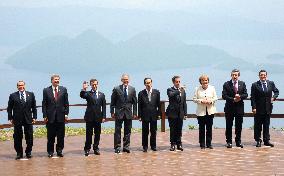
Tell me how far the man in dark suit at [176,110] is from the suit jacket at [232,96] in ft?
3.27

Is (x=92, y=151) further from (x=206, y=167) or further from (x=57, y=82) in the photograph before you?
(x=206, y=167)

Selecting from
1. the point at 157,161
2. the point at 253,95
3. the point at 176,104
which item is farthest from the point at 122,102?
the point at 253,95

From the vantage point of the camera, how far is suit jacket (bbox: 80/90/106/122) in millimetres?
12703

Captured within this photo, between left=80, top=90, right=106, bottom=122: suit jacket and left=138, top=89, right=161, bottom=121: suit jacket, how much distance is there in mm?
895

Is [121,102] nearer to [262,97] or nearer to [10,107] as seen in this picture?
[10,107]

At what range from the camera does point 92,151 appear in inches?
527

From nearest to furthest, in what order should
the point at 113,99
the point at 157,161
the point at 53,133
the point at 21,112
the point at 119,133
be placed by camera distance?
the point at 157,161 → the point at 21,112 → the point at 53,133 → the point at 113,99 → the point at 119,133

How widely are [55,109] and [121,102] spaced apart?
4.81ft

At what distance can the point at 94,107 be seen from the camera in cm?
1273

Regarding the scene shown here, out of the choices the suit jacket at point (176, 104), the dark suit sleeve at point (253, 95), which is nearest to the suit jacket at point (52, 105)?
the suit jacket at point (176, 104)

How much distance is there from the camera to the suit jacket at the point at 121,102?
12.9 meters

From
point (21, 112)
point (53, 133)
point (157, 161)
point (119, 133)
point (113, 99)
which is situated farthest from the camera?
point (119, 133)

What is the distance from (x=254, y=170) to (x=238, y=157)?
1.57 metres

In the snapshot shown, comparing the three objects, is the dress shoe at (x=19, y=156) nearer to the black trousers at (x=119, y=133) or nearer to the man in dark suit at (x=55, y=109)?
the man in dark suit at (x=55, y=109)
